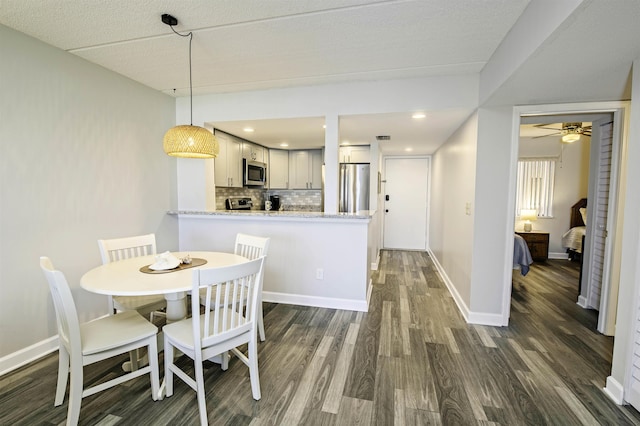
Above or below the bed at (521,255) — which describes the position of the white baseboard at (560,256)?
below

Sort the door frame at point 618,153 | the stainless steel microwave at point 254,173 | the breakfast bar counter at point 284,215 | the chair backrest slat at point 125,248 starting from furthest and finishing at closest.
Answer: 1. the stainless steel microwave at point 254,173
2. the breakfast bar counter at point 284,215
3. the door frame at point 618,153
4. the chair backrest slat at point 125,248

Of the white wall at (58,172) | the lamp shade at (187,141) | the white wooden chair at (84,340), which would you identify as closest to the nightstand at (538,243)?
the lamp shade at (187,141)

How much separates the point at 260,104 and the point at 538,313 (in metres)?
3.71

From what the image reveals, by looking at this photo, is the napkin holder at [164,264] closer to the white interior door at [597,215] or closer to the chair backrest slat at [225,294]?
the chair backrest slat at [225,294]

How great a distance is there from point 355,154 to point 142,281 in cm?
387

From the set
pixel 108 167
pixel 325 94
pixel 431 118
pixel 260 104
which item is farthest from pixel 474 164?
pixel 108 167

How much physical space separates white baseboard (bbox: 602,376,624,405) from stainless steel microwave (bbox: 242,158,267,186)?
4.40 meters

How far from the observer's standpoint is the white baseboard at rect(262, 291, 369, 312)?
10.1ft

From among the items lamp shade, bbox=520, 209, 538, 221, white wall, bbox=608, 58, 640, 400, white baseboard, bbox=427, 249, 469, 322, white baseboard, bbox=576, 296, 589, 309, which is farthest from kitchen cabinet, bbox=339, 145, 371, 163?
white wall, bbox=608, 58, 640, 400

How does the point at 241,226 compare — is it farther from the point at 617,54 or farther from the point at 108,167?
the point at 617,54

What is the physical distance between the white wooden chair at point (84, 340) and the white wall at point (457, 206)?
2.77 meters

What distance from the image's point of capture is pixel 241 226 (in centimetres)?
335

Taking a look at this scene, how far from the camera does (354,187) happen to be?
4.97 metres

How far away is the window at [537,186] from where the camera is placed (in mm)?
5598
